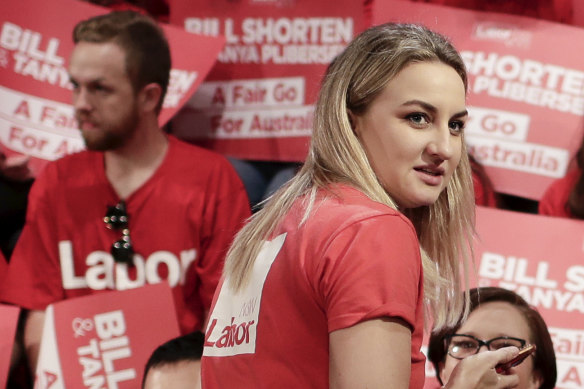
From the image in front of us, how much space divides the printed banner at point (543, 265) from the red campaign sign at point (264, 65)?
0.63 m

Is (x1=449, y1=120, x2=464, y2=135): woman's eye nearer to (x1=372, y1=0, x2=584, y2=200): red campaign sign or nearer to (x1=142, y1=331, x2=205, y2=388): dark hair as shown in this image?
(x1=142, y1=331, x2=205, y2=388): dark hair

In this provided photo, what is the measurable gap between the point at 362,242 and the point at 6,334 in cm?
142

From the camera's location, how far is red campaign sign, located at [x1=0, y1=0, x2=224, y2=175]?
2.48 m

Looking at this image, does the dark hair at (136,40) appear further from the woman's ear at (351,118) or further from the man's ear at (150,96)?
the woman's ear at (351,118)

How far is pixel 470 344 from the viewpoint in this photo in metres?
1.89

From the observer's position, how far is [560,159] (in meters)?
2.41

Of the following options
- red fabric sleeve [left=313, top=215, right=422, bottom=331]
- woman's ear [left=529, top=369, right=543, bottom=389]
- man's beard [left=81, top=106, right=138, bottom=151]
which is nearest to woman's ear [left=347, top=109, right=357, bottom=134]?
red fabric sleeve [left=313, top=215, right=422, bottom=331]

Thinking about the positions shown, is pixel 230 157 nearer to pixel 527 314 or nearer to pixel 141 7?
pixel 141 7

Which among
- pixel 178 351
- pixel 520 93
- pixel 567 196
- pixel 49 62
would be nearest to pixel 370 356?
pixel 178 351

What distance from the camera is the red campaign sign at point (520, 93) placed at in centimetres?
242

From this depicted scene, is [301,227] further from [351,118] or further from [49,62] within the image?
[49,62]

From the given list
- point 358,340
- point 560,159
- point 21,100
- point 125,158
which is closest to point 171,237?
point 125,158

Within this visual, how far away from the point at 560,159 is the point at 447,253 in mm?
1164

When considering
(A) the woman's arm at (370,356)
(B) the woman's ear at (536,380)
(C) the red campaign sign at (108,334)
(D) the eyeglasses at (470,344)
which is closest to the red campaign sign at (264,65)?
(C) the red campaign sign at (108,334)
